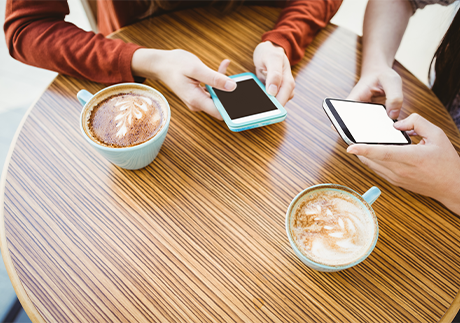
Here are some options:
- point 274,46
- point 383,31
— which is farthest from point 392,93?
point 274,46

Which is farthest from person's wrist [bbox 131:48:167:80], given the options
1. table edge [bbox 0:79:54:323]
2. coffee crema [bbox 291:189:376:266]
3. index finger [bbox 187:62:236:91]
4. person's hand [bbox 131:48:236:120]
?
coffee crema [bbox 291:189:376:266]

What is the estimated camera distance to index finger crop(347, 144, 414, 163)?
0.67 meters

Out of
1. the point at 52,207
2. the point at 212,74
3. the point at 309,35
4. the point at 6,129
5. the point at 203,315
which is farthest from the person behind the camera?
the point at 6,129

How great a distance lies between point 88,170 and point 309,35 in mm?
957

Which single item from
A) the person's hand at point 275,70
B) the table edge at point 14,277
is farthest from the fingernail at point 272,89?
the table edge at point 14,277

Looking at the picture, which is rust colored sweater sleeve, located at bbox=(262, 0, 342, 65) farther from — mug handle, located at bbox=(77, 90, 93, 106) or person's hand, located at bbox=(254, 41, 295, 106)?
mug handle, located at bbox=(77, 90, 93, 106)

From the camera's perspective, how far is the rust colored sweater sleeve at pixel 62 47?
87 cm

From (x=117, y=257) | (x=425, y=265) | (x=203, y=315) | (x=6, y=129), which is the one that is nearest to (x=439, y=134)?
(x=425, y=265)

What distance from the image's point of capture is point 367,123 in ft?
2.52

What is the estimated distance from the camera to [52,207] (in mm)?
688

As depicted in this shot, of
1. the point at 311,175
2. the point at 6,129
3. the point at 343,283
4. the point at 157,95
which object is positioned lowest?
the point at 6,129

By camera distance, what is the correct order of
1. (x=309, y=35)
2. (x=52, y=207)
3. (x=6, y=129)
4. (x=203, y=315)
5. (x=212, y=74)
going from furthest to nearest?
(x=6, y=129)
(x=309, y=35)
(x=212, y=74)
(x=52, y=207)
(x=203, y=315)

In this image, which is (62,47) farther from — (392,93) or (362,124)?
(392,93)

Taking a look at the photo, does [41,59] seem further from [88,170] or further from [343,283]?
[343,283]
